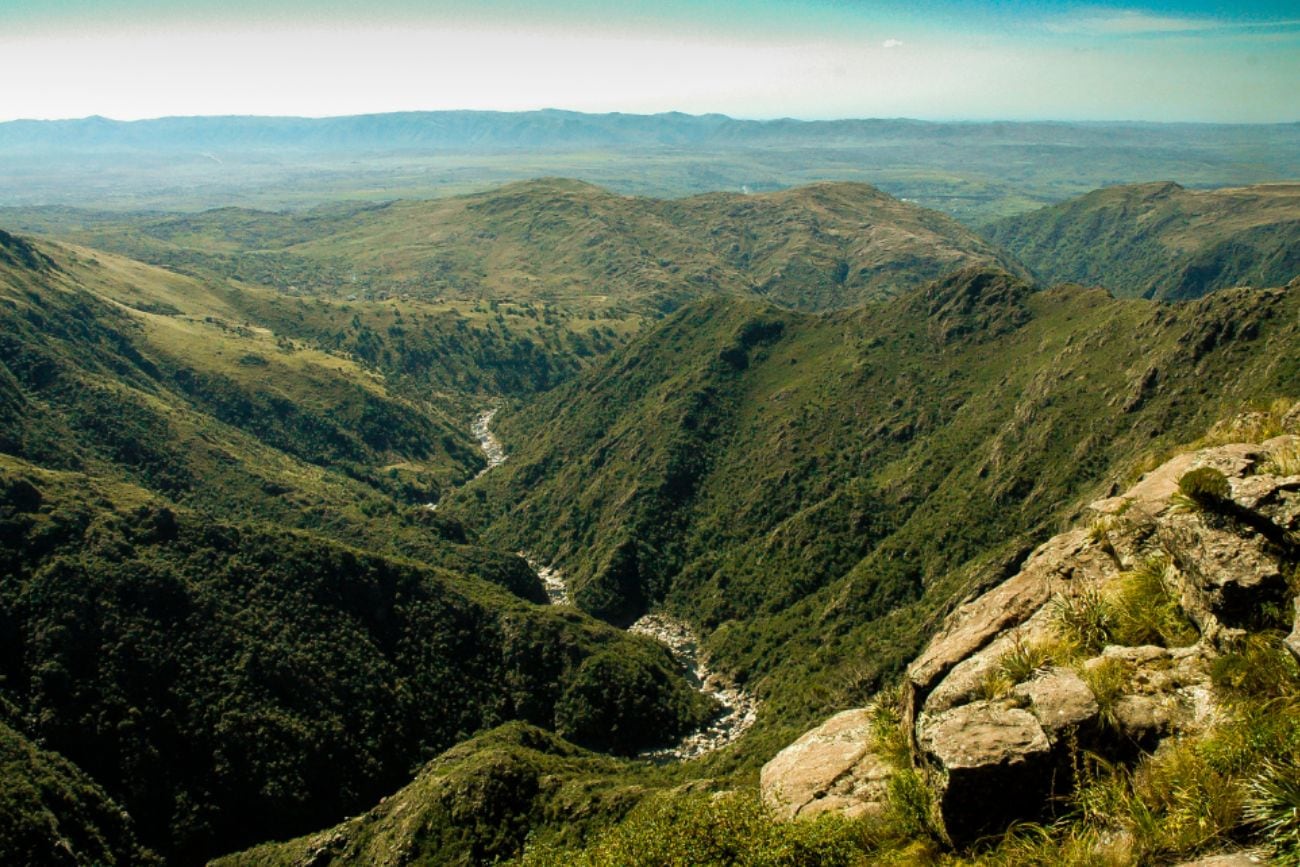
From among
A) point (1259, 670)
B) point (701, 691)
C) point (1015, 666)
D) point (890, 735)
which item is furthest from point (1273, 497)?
point (701, 691)

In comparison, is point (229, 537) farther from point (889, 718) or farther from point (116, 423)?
point (889, 718)

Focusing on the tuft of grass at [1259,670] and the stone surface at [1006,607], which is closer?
the tuft of grass at [1259,670]

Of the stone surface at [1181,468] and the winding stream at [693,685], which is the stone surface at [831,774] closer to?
the stone surface at [1181,468]

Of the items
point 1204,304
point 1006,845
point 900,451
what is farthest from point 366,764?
point 1204,304

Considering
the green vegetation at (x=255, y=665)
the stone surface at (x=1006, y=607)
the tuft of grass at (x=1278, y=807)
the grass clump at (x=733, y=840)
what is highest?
the tuft of grass at (x=1278, y=807)

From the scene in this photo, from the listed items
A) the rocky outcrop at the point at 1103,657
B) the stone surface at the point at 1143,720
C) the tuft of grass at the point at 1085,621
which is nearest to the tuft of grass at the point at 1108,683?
the rocky outcrop at the point at 1103,657
